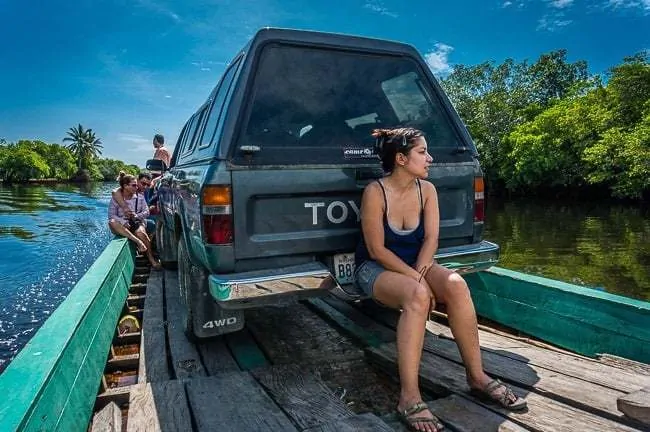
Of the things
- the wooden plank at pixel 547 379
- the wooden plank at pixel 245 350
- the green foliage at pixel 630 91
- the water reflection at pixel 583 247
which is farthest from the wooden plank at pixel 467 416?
the green foliage at pixel 630 91

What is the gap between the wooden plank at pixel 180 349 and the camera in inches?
135

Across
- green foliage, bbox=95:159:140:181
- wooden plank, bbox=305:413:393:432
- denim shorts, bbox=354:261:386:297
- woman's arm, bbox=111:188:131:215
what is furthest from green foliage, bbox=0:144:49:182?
wooden plank, bbox=305:413:393:432

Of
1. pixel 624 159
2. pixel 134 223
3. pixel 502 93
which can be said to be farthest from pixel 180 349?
pixel 502 93

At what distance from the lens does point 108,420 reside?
8.82 feet

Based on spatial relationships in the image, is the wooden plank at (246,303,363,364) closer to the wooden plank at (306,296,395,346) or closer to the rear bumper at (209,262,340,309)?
the wooden plank at (306,296,395,346)

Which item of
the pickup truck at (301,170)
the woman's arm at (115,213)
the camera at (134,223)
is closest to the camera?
the pickup truck at (301,170)

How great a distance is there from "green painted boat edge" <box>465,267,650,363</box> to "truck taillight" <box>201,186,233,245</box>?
2716mm

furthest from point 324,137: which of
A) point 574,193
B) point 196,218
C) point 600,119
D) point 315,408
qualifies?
point 574,193

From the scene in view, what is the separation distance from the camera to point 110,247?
633 cm

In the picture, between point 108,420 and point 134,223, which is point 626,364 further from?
point 134,223

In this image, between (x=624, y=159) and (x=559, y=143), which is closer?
(x=624, y=159)

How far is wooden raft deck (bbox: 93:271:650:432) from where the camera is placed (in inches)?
95.9

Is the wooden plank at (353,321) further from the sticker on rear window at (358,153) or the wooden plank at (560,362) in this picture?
the sticker on rear window at (358,153)

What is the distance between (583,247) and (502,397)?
1421cm
